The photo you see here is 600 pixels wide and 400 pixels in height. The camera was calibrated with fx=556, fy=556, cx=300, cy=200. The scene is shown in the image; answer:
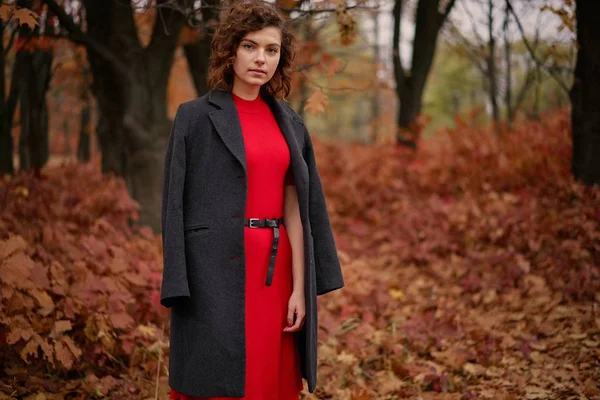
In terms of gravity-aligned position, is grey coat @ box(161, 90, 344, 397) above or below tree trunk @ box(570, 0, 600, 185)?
below

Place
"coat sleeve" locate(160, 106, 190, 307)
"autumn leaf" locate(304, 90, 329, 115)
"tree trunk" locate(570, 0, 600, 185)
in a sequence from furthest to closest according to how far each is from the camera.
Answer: "tree trunk" locate(570, 0, 600, 185) → "autumn leaf" locate(304, 90, 329, 115) → "coat sleeve" locate(160, 106, 190, 307)

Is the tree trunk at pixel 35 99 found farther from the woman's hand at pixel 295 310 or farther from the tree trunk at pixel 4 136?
the woman's hand at pixel 295 310

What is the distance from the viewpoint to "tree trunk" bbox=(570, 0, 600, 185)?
6.07 meters

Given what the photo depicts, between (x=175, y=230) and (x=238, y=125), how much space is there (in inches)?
22.1

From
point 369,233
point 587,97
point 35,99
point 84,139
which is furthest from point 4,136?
point 84,139

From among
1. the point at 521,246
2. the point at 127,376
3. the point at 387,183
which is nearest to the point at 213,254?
the point at 127,376

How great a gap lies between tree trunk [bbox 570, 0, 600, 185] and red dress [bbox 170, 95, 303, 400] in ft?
16.0

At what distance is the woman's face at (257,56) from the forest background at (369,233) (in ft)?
4.84

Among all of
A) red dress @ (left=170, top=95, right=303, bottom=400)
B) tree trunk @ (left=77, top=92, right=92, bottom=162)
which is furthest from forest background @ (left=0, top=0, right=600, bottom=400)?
tree trunk @ (left=77, top=92, right=92, bottom=162)

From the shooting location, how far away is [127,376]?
385cm

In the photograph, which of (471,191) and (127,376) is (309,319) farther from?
(471,191)

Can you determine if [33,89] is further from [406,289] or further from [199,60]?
[406,289]

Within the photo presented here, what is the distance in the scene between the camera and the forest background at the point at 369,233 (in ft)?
12.4

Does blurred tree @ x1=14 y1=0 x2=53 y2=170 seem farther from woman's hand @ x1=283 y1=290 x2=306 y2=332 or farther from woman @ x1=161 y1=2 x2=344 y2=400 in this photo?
woman's hand @ x1=283 y1=290 x2=306 y2=332
